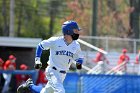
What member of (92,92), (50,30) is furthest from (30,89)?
(50,30)

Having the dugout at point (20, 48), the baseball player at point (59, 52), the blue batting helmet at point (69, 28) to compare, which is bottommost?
the dugout at point (20, 48)

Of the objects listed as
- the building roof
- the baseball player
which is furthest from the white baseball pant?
the building roof

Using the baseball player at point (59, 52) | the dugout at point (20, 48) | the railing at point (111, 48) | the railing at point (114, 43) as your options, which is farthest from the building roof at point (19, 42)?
the baseball player at point (59, 52)

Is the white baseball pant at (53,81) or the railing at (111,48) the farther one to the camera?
the railing at (111,48)

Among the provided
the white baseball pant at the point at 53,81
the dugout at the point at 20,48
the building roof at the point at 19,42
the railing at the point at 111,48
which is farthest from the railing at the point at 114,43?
the white baseball pant at the point at 53,81

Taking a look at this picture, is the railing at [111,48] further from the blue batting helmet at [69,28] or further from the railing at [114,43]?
the blue batting helmet at [69,28]

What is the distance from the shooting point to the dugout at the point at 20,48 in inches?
869

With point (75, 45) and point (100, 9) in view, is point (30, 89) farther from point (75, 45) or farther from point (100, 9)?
point (100, 9)

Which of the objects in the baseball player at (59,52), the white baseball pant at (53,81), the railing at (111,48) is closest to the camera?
the white baseball pant at (53,81)

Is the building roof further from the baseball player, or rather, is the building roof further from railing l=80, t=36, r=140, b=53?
the baseball player

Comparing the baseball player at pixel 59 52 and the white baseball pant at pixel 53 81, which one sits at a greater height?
the baseball player at pixel 59 52

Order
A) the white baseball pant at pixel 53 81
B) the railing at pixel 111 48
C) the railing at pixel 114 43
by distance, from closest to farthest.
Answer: the white baseball pant at pixel 53 81, the railing at pixel 111 48, the railing at pixel 114 43

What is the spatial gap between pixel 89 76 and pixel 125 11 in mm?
27308

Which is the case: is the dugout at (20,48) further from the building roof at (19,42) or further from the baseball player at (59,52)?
the baseball player at (59,52)
